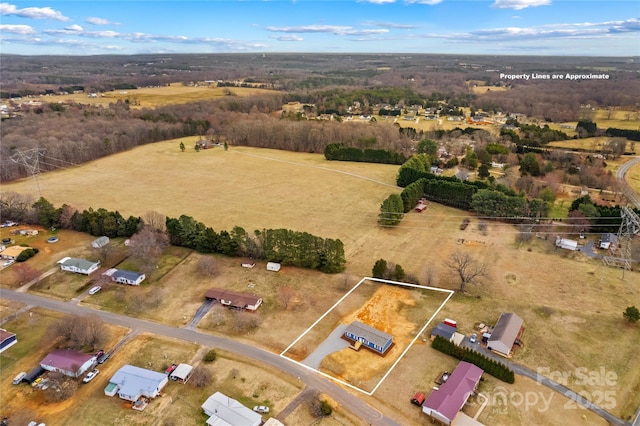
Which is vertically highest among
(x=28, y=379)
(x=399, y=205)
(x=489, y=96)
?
(x=489, y=96)

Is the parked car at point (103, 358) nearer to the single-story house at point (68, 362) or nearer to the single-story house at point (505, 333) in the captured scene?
the single-story house at point (68, 362)

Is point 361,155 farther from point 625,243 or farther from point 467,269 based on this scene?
point 625,243

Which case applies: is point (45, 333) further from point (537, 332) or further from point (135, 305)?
point (537, 332)

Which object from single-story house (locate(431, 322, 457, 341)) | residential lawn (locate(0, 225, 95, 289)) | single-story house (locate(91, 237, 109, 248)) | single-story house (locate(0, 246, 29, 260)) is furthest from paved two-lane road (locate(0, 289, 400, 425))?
single-story house (locate(91, 237, 109, 248))

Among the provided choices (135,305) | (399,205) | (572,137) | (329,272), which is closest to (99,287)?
(135,305)

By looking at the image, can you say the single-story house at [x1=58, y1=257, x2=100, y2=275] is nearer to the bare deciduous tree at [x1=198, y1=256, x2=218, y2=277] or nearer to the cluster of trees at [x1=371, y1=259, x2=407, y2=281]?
the bare deciduous tree at [x1=198, y1=256, x2=218, y2=277]

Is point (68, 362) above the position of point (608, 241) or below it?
below

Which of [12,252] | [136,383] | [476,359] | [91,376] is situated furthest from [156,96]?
[476,359]
